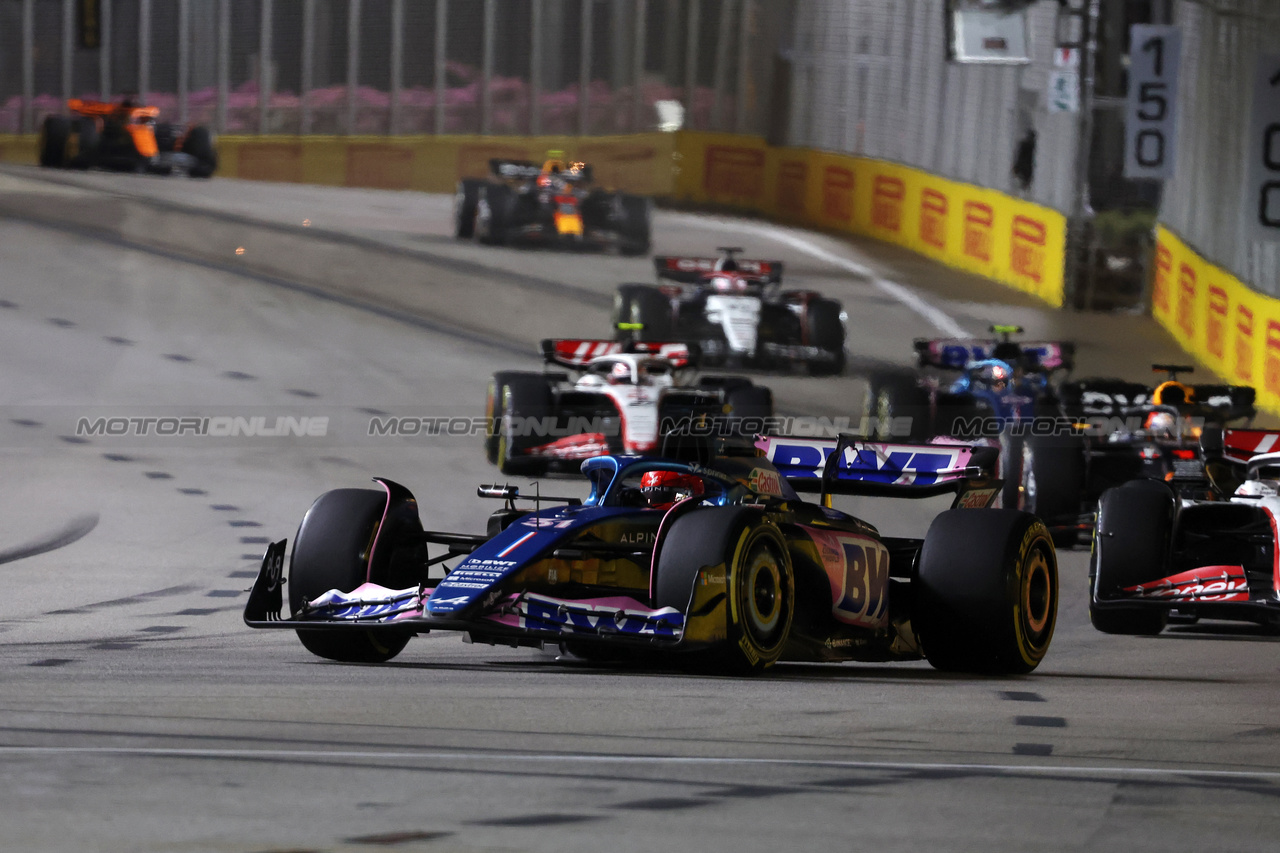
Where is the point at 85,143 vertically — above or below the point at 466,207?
above

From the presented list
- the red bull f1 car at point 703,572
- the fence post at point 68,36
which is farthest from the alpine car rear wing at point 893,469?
the fence post at point 68,36

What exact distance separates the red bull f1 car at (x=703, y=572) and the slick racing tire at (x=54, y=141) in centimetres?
2757

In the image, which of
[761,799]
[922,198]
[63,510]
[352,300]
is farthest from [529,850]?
[922,198]

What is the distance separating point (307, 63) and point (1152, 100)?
61.6 ft

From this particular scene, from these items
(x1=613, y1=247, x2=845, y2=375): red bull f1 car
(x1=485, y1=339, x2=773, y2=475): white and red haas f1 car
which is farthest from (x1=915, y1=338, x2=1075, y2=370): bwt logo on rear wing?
(x1=613, y1=247, x2=845, y2=375): red bull f1 car

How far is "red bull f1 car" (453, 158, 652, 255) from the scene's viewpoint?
28312mm

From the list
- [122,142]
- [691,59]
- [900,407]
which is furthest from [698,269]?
[691,59]

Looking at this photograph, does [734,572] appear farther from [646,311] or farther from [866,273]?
[866,273]

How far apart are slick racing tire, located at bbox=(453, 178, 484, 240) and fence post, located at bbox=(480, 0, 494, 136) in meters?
9.30

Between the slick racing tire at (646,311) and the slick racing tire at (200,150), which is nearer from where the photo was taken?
the slick racing tire at (646,311)

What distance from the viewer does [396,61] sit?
127ft

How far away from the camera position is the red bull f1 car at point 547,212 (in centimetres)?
2831

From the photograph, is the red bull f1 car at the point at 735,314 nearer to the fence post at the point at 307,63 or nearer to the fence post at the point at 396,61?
the fence post at the point at 396,61

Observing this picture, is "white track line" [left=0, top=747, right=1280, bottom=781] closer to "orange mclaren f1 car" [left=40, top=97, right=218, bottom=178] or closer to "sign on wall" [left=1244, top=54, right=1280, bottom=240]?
"sign on wall" [left=1244, top=54, right=1280, bottom=240]
